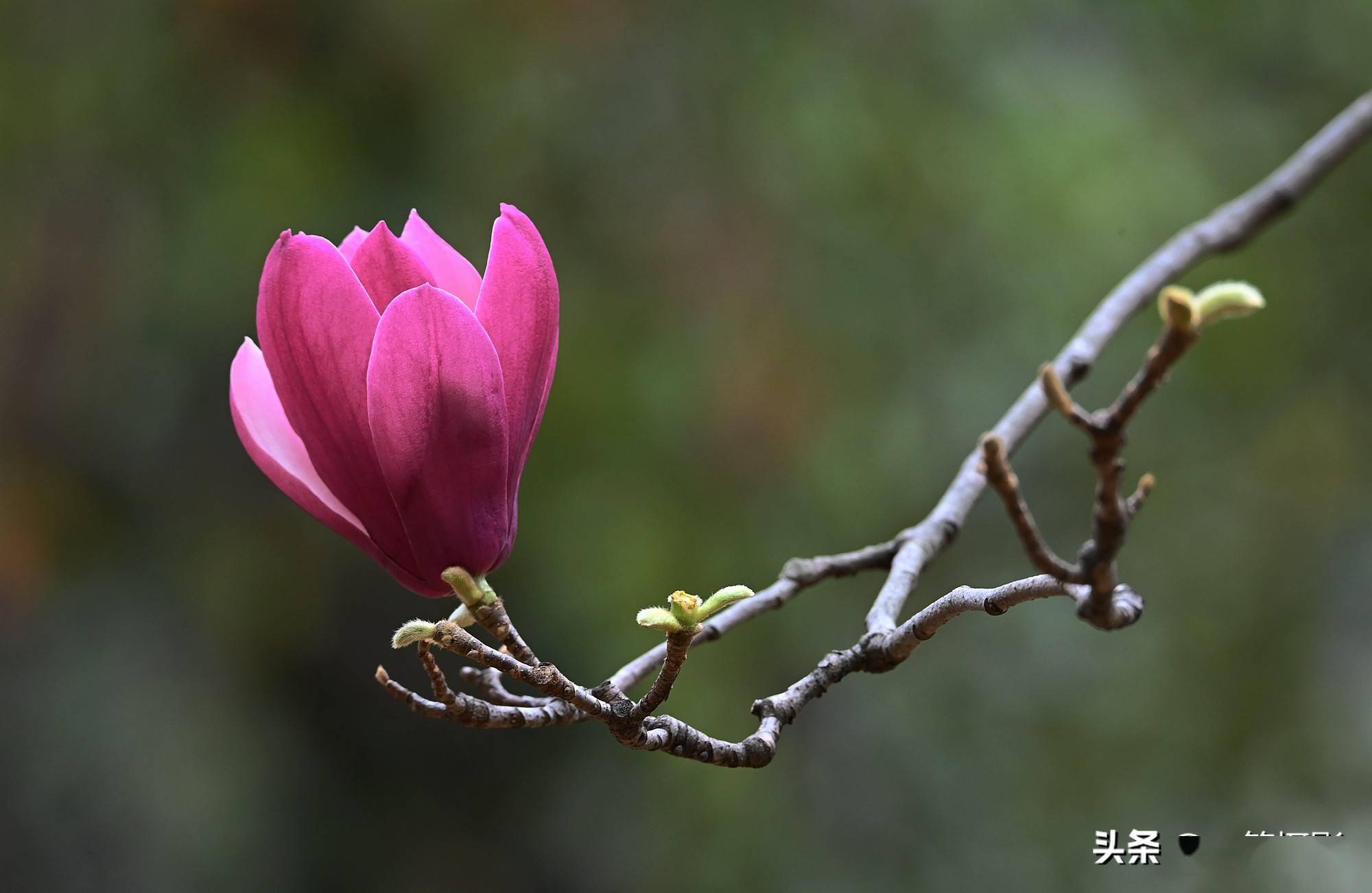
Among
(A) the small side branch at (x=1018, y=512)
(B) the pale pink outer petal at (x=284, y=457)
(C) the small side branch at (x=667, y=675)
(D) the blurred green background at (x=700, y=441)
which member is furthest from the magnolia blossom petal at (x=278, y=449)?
(D) the blurred green background at (x=700, y=441)

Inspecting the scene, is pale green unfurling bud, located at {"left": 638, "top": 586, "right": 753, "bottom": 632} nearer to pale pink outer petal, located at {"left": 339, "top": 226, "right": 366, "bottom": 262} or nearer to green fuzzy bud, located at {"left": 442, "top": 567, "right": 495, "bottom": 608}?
green fuzzy bud, located at {"left": 442, "top": 567, "right": 495, "bottom": 608}

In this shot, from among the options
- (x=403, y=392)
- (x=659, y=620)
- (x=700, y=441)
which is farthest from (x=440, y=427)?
(x=700, y=441)

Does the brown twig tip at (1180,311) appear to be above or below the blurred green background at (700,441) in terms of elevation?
below

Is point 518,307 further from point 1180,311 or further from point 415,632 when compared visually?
point 1180,311

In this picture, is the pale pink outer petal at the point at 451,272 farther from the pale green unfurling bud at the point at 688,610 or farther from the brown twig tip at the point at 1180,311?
the brown twig tip at the point at 1180,311

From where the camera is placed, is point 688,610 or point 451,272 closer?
point 688,610

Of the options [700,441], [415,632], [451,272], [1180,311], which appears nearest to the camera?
[1180,311]

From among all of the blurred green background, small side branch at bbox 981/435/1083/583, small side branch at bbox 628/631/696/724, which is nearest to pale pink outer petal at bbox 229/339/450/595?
small side branch at bbox 628/631/696/724
